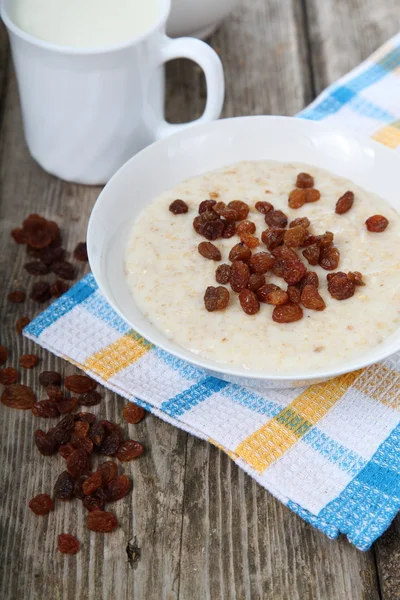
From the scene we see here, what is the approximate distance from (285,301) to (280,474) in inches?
16.0

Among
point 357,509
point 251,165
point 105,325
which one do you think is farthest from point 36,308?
point 357,509

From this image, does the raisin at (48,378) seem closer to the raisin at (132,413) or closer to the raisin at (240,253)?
the raisin at (132,413)

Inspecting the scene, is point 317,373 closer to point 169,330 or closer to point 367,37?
point 169,330

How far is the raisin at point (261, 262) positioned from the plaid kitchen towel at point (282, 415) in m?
0.31

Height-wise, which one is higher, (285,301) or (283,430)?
(285,301)

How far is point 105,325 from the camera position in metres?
2.13

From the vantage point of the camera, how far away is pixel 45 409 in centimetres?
196

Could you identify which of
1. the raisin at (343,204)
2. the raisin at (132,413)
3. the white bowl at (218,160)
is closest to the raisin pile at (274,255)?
the raisin at (343,204)

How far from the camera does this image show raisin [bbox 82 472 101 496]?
178 centimetres

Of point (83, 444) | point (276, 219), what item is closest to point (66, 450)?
point (83, 444)

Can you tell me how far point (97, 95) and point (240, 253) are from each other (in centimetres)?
75

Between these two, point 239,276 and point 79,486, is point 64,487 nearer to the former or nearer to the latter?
point 79,486

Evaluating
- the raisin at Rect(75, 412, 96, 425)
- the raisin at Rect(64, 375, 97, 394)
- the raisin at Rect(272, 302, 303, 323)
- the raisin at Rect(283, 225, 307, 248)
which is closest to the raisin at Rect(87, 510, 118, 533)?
the raisin at Rect(75, 412, 96, 425)

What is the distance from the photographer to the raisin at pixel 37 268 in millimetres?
2326
